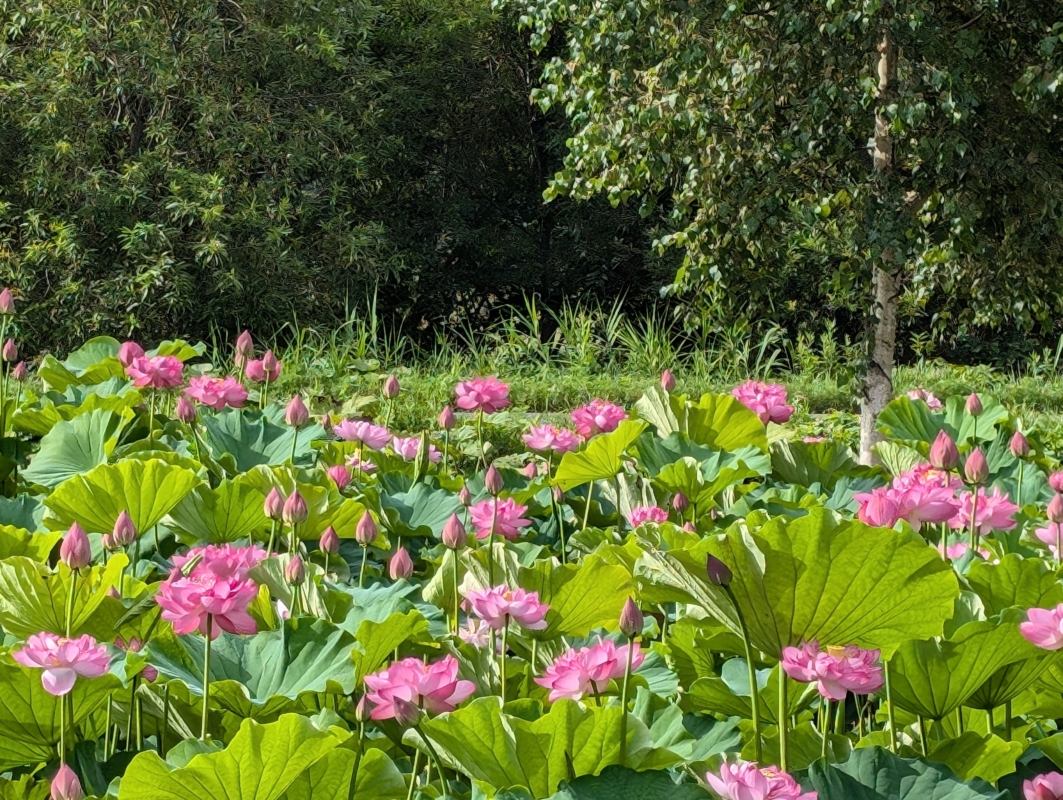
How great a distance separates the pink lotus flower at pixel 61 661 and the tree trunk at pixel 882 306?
12.2 ft

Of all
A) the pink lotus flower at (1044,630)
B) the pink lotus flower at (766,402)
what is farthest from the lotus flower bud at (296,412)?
the pink lotus flower at (1044,630)

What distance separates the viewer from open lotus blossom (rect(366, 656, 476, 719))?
30.0 inches

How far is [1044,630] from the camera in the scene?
81 cm

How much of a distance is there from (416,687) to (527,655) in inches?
12.8

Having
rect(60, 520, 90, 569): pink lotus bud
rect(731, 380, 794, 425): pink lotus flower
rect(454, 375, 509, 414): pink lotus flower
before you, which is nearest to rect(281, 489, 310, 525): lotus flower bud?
rect(60, 520, 90, 569): pink lotus bud

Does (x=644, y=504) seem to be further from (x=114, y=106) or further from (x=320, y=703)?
(x=114, y=106)

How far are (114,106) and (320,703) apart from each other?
297 inches

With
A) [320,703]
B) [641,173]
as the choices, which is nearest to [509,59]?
[641,173]

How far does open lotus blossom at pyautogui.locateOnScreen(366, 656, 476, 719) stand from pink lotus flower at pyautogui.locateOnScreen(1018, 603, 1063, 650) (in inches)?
14.9

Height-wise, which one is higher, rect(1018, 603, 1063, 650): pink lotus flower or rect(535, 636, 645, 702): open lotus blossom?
rect(1018, 603, 1063, 650): pink lotus flower

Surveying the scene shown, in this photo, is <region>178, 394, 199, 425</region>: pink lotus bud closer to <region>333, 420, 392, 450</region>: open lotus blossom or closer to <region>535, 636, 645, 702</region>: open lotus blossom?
<region>333, 420, 392, 450</region>: open lotus blossom

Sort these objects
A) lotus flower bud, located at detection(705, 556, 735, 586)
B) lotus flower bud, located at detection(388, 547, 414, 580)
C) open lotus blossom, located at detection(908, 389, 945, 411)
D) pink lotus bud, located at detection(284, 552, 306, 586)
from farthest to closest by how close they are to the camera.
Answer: open lotus blossom, located at detection(908, 389, 945, 411), lotus flower bud, located at detection(388, 547, 414, 580), pink lotus bud, located at detection(284, 552, 306, 586), lotus flower bud, located at detection(705, 556, 735, 586)

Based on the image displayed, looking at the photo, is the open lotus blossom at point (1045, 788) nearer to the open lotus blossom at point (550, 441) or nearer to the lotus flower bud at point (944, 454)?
the lotus flower bud at point (944, 454)

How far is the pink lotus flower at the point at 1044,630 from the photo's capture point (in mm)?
804
